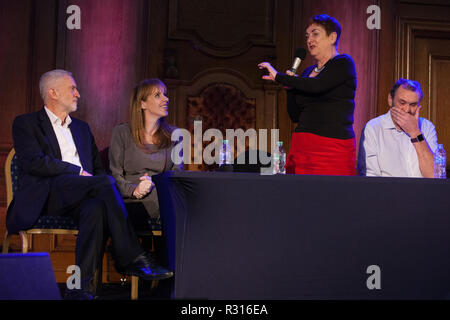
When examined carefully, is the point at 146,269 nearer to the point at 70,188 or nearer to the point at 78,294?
the point at 78,294

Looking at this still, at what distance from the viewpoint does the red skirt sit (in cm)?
261

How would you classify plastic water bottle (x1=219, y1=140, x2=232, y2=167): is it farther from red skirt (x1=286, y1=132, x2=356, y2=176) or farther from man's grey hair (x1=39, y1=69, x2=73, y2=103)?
man's grey hair (x1=39, y1=69, x2=73, y2=103)

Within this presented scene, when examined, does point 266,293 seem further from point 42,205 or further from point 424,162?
point 42,205

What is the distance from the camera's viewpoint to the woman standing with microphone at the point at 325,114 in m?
2.57

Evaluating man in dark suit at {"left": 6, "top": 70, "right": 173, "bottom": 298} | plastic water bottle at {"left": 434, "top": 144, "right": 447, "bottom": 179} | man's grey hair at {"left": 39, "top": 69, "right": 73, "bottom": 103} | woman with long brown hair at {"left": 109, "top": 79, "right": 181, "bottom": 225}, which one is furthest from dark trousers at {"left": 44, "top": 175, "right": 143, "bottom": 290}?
Result: plastic water bottle at {"left": 434, "top": 144, "right": 447, "bottom": 179}

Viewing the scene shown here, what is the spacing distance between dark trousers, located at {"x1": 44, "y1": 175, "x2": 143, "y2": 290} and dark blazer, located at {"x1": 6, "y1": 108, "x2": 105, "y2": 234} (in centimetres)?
7

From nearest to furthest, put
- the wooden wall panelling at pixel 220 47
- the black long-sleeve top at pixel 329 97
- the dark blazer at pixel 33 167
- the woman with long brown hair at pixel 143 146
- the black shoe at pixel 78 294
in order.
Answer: the black shoe at pixel 78 294, the black long-sleeve top at pixel 329 97, the dark blazer at pixel 33 167, the woman with long brown hair at pixel 143 146, the wooden wall panelling at pixel 220 47

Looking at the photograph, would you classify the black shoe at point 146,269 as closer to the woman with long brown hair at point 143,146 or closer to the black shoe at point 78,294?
the black shoe at point 78,294

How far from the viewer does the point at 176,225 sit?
186 cm

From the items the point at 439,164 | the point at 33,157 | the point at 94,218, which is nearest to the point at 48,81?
the point at 33,157

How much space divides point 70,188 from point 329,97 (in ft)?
4.70

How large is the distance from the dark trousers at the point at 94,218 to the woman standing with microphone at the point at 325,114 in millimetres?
923

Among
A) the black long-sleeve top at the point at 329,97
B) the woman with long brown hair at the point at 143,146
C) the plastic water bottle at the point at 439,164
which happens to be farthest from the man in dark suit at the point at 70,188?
the plastic water bottle at the point at 439,164
